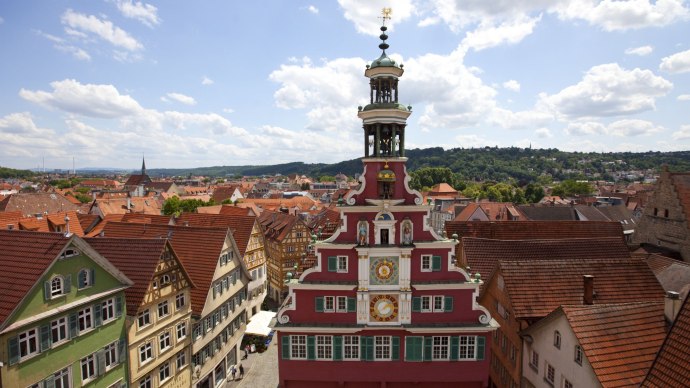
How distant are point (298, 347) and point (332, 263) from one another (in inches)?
191

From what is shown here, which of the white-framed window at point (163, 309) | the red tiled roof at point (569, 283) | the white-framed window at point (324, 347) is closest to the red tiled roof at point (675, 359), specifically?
the red tiled roof at point (569, 283)

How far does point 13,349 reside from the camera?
15.1m

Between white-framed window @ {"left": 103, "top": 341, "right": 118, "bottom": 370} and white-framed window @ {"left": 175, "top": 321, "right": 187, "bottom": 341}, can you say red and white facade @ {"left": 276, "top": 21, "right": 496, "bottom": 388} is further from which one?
white-framed window @ {"left": 103, "top": 341, "right": 118, "bottom": 370}

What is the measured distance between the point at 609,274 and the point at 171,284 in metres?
25.0

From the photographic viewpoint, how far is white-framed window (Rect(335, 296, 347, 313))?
21297mm

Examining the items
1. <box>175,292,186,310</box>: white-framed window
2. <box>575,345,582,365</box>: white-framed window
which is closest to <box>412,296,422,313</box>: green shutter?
<box>575,345,582,365</box>: white-framed window

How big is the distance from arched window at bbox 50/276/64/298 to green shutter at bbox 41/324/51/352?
128 centimetres

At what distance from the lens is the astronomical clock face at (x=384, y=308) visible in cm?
2122

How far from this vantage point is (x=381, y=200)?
21359 mm

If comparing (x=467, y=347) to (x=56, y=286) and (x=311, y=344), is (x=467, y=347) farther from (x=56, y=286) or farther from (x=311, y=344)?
(x=56, y=286)

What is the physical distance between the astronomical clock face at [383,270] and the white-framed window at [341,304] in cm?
177

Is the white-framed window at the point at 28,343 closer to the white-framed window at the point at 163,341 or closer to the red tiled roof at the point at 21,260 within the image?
the red tiled roof at the point at 21,260

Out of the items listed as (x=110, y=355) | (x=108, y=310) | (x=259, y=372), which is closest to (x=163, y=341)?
(x=110, y=355)

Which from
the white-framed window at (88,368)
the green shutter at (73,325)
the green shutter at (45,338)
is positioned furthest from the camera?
the white-framed window at (88,368)
